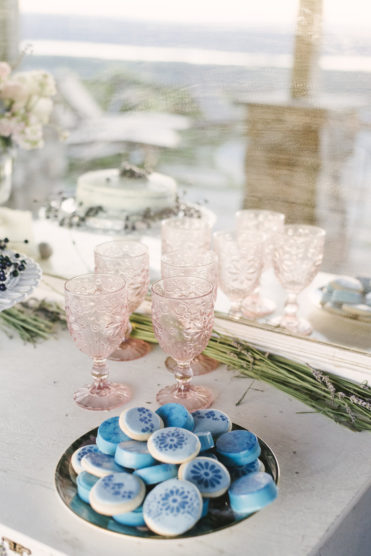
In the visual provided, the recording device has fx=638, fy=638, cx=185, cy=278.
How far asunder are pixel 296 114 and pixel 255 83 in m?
0.10

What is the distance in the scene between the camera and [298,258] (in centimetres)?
115

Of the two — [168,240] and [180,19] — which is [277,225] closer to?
[168,240]

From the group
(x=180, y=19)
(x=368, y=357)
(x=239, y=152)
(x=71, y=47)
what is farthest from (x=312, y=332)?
(x=71, y=47)

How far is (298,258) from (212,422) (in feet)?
1.32

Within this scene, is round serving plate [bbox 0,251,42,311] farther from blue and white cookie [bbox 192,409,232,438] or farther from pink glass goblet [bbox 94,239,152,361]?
blue and white cookie [bbox 192,409,232,438]

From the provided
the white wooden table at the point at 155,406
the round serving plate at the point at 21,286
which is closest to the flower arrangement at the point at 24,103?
the round serving plate at the point at 21,286

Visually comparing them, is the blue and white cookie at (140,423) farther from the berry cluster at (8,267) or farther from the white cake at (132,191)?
the white cake at (132,191)

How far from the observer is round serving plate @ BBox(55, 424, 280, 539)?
724 mm

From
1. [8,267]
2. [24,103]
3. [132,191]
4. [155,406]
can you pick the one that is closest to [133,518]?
[155,406]

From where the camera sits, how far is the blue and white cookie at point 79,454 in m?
0.81

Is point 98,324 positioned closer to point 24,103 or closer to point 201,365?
point 201,365

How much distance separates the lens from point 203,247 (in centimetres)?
121

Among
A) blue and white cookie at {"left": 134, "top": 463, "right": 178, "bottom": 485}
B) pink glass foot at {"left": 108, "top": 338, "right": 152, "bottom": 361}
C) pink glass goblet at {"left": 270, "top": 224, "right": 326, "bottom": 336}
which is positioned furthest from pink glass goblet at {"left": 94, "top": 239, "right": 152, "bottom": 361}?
blue and white cookie at {"left": 134, "top": 463, "right": 178, "bottom": 485}

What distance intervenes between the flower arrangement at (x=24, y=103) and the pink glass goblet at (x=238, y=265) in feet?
1.85
